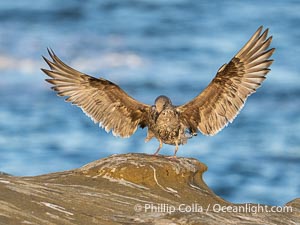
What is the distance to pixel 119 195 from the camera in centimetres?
762

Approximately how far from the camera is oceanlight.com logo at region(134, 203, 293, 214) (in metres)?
7.20

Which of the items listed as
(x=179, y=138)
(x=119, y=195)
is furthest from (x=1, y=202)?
(x=179, y=138)

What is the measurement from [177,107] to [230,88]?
76 cm

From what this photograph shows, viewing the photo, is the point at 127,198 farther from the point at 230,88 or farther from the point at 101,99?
the point at 101,99

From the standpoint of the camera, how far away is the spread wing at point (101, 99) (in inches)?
411

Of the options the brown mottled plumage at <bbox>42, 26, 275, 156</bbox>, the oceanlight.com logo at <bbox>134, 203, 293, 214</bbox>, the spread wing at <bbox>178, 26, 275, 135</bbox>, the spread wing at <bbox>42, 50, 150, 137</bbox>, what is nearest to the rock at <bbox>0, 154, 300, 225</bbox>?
the oceanlight.com logo at <bbox>134, 203, 293, 214</bbox>

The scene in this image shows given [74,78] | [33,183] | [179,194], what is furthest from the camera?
[74,78]

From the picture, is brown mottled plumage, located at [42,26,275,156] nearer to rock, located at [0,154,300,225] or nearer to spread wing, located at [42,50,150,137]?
spread wing, located at [42,50,150,137]

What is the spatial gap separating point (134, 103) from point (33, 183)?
3.25 m

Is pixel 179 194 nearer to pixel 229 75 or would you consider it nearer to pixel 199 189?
pixel 199 189

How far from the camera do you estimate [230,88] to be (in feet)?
32.9

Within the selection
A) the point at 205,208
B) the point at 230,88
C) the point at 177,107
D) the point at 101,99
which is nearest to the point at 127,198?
the point at 205,208

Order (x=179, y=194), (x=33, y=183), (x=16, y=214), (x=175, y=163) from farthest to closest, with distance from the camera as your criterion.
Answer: (x=175, y=163) < (x=179, y=194) < (x=33, y=183) < (x=16, y=214)

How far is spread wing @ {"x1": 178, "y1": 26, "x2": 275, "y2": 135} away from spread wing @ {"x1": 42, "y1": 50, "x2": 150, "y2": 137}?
2.28 ft
